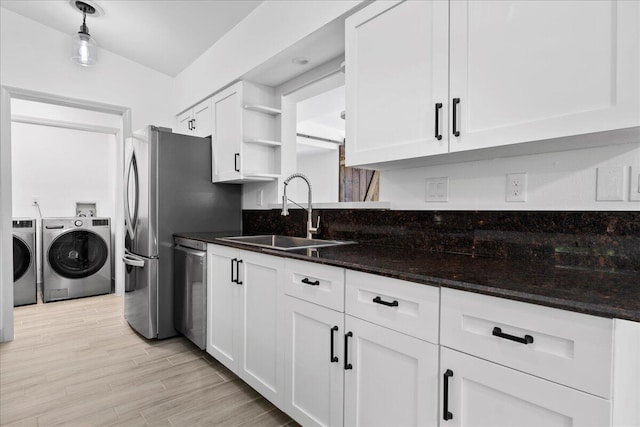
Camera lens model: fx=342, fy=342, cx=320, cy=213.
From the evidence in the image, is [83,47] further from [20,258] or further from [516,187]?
[516,187]

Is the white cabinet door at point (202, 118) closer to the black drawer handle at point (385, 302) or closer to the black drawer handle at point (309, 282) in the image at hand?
the black drawer handle at point (309, 282)

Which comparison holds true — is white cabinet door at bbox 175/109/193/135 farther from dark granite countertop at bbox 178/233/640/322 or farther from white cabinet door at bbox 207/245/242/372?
dark granite countertop at bbox 178/233/640/322

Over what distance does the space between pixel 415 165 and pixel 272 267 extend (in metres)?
0.88

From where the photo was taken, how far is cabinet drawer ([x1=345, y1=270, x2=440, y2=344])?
3.40 feet

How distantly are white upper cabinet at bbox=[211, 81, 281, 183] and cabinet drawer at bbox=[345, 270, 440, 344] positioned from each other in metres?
1.65

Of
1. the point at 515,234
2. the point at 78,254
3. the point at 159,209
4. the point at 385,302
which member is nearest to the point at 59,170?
the point at 78,254

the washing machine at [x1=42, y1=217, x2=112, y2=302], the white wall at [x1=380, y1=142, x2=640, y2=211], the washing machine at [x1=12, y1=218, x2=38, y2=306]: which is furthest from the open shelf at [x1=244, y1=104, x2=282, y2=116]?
the washing machine at [x1=12, y1=218, x2=38, y2=306]

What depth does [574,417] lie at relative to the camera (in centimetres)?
77

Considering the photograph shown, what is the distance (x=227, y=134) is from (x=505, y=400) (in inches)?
100

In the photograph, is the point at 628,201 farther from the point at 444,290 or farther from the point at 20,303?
the point at 20,303

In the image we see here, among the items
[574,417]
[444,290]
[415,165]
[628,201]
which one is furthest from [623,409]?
[415,165]

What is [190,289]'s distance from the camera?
2.51 metres

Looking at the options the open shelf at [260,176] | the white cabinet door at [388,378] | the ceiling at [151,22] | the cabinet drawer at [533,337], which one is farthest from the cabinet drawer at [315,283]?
the ceiling at [151,22]

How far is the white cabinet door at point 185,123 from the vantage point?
346 centimetres
